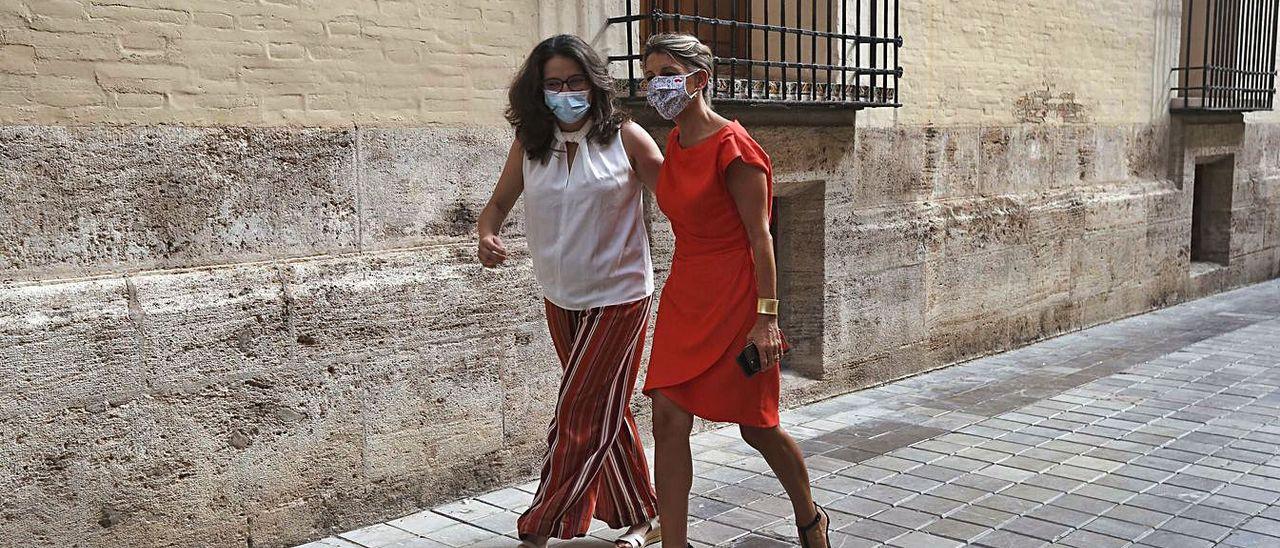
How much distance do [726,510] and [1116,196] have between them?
Result: 18.6 ft

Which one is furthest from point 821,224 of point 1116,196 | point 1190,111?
point 1190,111

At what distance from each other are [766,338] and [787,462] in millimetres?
454

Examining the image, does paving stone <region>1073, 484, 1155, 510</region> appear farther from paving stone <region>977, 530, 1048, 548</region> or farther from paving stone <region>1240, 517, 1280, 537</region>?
paving stone <region>977, 530, 1048, 548</region>

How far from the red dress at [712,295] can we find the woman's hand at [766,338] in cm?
6

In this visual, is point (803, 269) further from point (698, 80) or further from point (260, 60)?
point (260, 60)

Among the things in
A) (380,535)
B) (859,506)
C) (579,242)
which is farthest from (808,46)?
(380,535)

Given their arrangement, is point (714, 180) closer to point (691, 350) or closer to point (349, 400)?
point (691, 350)

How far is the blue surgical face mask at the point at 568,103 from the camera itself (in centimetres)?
384

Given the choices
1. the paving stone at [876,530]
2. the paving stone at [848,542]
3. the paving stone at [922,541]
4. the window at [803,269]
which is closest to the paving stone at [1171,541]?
the paving stone at [922,541]

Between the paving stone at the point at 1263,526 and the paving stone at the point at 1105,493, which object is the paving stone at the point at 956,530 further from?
the paving stone at the point at 1263,526

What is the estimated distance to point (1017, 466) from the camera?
5234mm

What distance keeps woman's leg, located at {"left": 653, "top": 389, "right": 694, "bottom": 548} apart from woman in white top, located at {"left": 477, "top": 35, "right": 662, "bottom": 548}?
0.27 m

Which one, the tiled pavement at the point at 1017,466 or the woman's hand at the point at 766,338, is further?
the tiled pavement at the point at 1017,466

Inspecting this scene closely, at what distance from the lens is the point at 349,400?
445 cm
